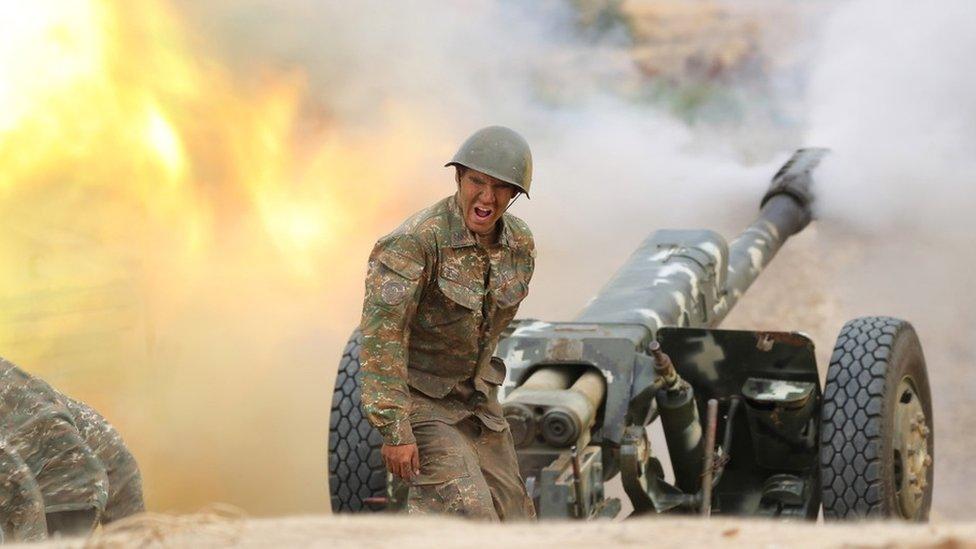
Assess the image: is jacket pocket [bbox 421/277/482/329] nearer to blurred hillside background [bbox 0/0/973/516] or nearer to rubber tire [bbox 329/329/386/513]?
rubber tire [bbox 329/329/386/513]

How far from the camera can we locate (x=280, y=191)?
9445 millimetres

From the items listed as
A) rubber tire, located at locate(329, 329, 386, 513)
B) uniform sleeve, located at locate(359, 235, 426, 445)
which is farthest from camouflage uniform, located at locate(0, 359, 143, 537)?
rubber tire, located at locate(329, 329, 386, 513)

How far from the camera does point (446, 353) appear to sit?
4945mm

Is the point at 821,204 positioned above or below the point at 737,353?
above

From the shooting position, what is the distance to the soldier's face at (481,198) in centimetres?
483

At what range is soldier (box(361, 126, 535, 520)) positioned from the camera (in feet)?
15.4

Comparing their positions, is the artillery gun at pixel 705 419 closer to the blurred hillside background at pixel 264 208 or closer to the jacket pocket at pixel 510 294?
the jacket pocket at pixel 510 294

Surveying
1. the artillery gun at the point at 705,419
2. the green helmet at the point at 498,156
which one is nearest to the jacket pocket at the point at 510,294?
the green helmet at the point at 498,156

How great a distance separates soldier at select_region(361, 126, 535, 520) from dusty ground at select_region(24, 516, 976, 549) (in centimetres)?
187

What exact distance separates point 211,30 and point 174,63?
0.52 m

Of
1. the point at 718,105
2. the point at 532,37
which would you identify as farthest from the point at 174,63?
the point at 718,105

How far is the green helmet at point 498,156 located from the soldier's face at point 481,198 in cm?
3

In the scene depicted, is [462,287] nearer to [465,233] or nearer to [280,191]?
[465,233]

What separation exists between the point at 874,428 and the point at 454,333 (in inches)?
69.1
